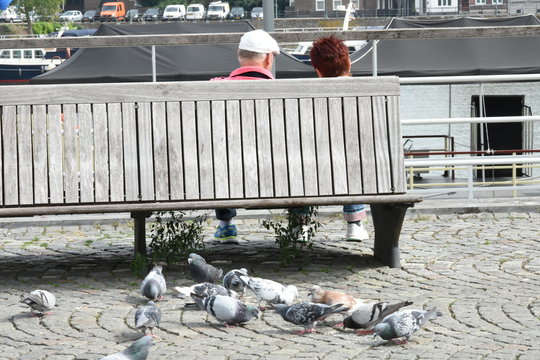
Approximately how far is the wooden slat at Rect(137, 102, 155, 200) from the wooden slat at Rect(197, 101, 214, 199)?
0.89ft

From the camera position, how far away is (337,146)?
652cm

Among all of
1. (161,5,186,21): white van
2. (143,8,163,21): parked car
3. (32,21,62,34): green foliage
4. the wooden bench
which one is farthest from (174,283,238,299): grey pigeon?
(143,8,163,21): parked car

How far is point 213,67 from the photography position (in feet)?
63.5

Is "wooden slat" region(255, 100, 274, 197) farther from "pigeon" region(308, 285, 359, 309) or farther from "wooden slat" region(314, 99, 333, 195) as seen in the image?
"pigeon" region(308, 285, 359, 309)

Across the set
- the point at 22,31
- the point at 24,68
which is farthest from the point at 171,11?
the point at 24,68

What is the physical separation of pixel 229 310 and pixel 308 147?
1563 millimetres

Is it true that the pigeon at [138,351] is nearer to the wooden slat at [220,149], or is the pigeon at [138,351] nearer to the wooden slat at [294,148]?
the wooden slat at [220,149]

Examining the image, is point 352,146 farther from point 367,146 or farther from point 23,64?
point 23,64

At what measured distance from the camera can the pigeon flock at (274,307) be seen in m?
4.92

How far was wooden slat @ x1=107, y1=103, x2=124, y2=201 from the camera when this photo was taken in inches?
251

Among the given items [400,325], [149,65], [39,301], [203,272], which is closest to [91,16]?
[149,65]

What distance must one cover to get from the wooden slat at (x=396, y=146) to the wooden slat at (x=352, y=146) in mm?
189

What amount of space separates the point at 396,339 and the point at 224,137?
1.98 meters

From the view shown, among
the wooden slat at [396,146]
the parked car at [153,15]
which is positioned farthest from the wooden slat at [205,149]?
the parked car at [153,15]
